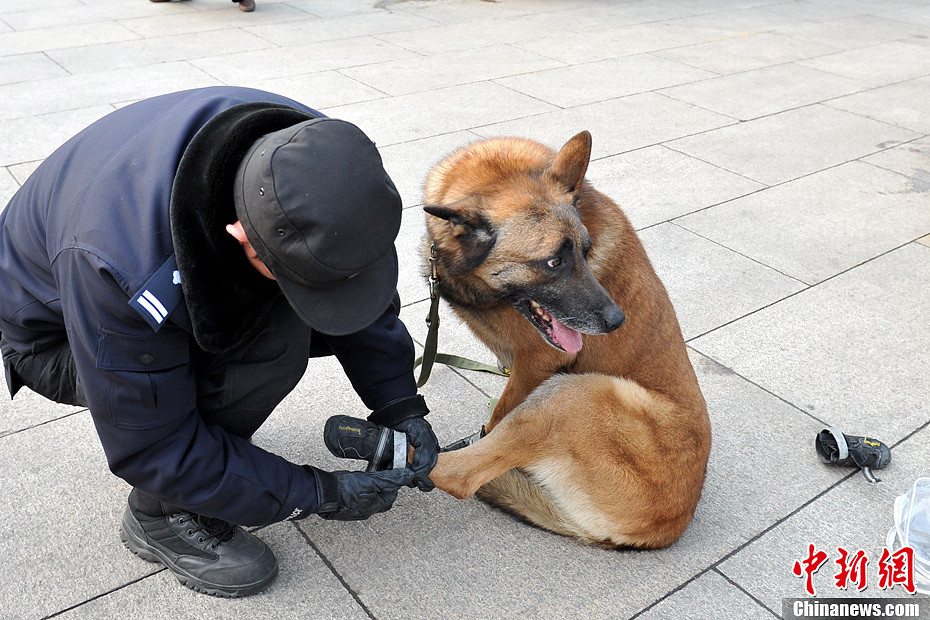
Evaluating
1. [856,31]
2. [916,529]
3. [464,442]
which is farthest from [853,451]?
[856,31]

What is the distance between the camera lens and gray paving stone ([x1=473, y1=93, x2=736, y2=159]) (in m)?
6.06

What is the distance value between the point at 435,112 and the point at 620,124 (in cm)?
162

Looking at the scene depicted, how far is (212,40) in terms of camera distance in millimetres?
8266

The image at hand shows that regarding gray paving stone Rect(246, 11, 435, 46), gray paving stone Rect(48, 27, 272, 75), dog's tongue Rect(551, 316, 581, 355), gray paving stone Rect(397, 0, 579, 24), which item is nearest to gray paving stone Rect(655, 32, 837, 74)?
gray paving stone Rect(397, 0, 579, 24)

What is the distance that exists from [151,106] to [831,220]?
444cm

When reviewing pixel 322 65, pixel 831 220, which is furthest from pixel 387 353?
pixel 322 65

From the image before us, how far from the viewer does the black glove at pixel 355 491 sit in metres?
2.37

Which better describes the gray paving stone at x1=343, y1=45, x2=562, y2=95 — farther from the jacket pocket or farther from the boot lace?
the jacket pocket

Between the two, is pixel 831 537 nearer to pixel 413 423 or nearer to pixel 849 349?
pixel 849 349

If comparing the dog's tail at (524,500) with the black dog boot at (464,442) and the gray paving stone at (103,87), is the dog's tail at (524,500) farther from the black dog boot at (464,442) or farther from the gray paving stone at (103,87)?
the gray paving stone at (103,87)

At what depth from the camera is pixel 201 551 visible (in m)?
2.40

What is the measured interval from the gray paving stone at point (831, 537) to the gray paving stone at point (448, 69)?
17.4 ft

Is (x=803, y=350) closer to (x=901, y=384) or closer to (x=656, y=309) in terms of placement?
(x=901, y=384)

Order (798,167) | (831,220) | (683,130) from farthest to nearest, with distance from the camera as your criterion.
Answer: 1. (683,130)
2. (798,167)
3. (831,220)
